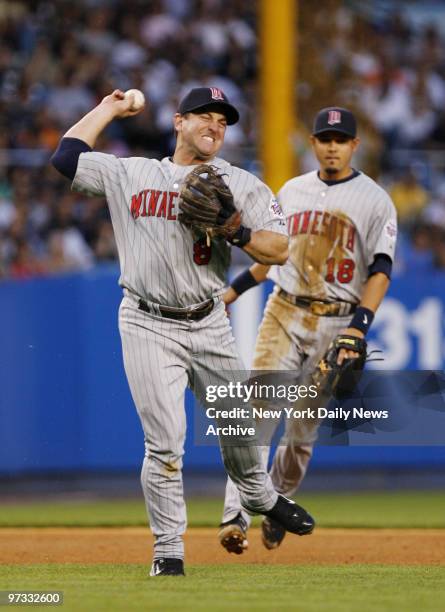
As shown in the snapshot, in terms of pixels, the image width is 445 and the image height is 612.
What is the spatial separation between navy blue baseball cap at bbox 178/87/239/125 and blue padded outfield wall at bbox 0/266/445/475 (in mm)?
4541

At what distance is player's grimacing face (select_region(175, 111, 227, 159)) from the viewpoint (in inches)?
224

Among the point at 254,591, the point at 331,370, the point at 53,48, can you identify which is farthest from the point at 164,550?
the point at 53,48

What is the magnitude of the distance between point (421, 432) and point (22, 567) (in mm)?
2686

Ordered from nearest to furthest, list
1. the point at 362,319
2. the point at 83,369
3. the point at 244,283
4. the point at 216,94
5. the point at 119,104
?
the point at 216,94 → the point at 119,104 → the point at 362,319 → the point at 244,283 → the point at 83,369

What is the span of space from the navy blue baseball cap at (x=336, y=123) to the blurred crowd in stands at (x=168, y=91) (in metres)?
5.11

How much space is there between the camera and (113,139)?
43.2 feet

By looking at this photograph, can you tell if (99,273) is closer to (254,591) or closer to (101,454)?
(101,454)

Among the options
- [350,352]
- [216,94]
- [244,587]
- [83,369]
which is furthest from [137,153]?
[244,587]

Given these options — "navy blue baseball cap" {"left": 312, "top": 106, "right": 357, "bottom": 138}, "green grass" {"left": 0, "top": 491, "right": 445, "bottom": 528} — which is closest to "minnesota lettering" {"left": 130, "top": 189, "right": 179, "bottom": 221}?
"navy blue baseball cap" {"left": 312, "top": 106, "right": 357, "bottom": 138}

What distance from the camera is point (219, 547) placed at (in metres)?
7.45

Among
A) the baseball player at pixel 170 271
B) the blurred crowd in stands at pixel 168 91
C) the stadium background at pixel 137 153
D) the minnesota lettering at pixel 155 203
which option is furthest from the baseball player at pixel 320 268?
the blurred crowd in stands at pixel 168 91

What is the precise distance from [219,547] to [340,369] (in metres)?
1.45

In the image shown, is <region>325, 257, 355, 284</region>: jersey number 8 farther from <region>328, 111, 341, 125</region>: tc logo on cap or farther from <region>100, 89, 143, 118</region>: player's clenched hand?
<region>100, 89, 143, 118</region>: player's clenched hand

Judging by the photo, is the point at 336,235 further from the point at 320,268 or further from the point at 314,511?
the point at 314,511
